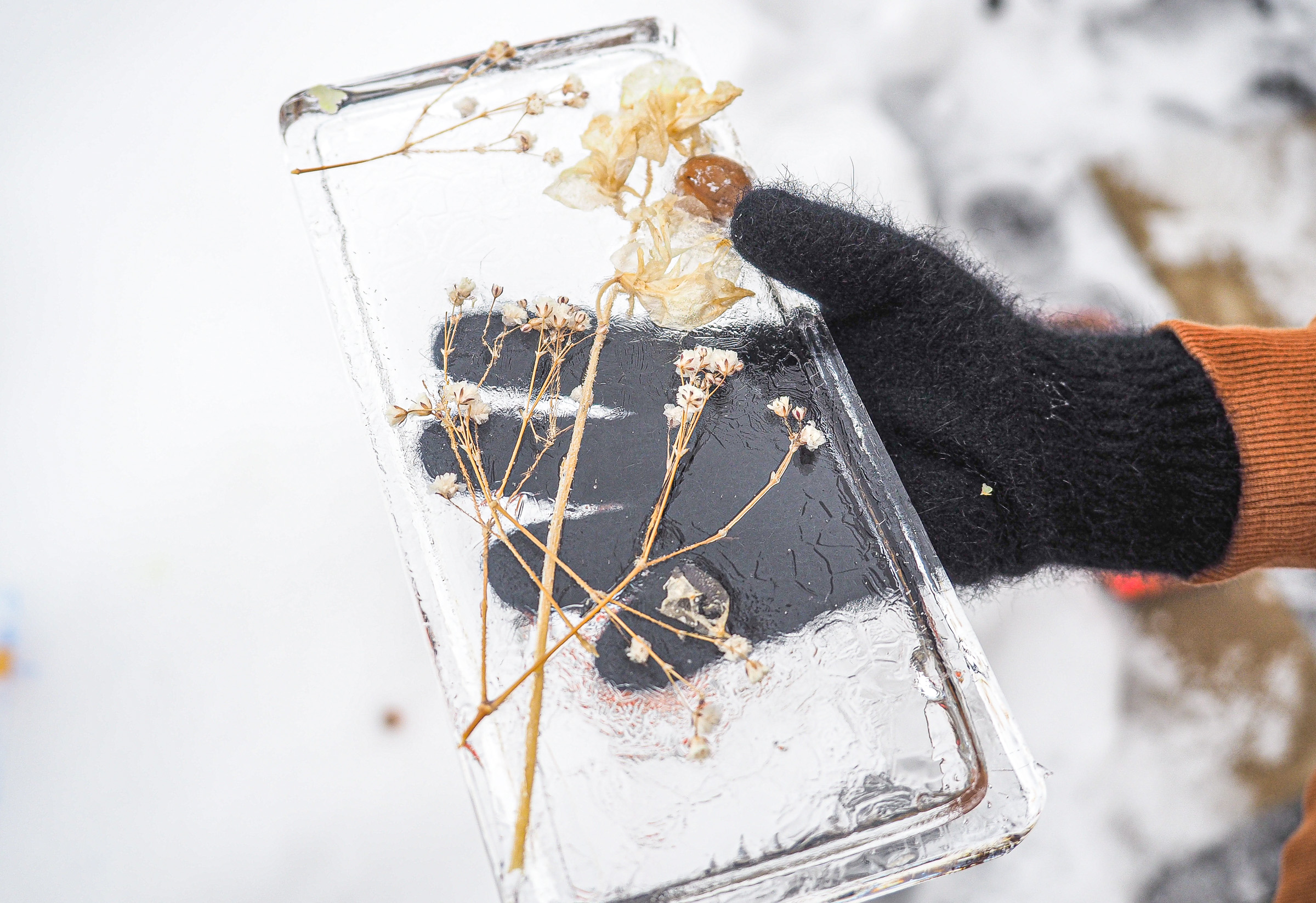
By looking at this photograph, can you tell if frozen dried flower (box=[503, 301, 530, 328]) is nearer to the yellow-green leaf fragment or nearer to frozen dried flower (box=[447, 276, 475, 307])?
frozen dried flower (box=[447, 276, 475, 307])

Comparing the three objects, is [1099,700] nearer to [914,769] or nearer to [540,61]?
[914,769]

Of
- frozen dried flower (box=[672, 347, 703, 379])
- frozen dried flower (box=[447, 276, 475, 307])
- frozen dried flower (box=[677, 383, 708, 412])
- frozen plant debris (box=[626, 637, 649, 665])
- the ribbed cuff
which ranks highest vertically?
frozen dried flower (box=[447, 276, 475, 307])

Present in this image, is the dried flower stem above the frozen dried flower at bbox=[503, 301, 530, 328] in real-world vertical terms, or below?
below

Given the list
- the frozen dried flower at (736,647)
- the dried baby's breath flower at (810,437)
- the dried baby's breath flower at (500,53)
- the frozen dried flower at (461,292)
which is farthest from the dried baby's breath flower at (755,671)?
the dried baby's breath flower at (500,53)

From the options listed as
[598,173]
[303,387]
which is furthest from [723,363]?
[303,387]

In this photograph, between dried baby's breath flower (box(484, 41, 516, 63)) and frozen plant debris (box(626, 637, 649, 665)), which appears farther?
dried baby's breath flower (box(484, 41, 516, 63))

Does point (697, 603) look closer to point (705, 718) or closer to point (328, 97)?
point (705, 718)

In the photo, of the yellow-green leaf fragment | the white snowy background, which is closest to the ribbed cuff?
the white snowy background
